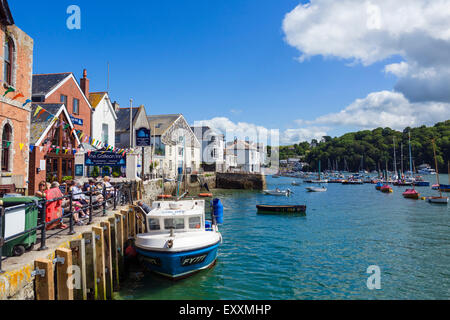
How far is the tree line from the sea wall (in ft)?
368

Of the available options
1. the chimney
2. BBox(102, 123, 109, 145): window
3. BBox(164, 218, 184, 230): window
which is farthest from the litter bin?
BBox(102, 123, 109, 145): window

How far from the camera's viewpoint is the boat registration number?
12094 mm

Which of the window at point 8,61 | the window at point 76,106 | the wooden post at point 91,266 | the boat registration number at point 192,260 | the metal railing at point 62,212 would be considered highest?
the window at point 76,106

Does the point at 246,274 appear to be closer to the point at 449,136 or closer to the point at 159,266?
the point at 159,266

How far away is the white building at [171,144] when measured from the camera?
172ft

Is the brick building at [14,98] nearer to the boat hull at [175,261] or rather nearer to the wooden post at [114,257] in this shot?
the wooden post at [114,257]

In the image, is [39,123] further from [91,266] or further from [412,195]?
[412,195]

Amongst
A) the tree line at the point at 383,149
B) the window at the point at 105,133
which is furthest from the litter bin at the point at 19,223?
the tree line at the point at 383,149

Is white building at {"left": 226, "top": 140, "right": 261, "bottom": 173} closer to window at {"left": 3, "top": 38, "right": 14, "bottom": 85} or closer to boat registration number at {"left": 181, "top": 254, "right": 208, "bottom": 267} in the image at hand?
window at {"left": 3, "top": 38, "right": 14, "bottom": 85}

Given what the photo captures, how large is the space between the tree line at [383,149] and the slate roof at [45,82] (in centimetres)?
15393

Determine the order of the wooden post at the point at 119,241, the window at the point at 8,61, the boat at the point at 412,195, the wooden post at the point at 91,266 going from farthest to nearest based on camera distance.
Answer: the boat at the point at 412,195
the window at the point at 8,61
the wooden post at the point at 119,241
the wooden post at the point at 91,266

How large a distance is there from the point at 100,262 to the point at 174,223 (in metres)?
3.90

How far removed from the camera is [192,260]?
12414 millimetres
